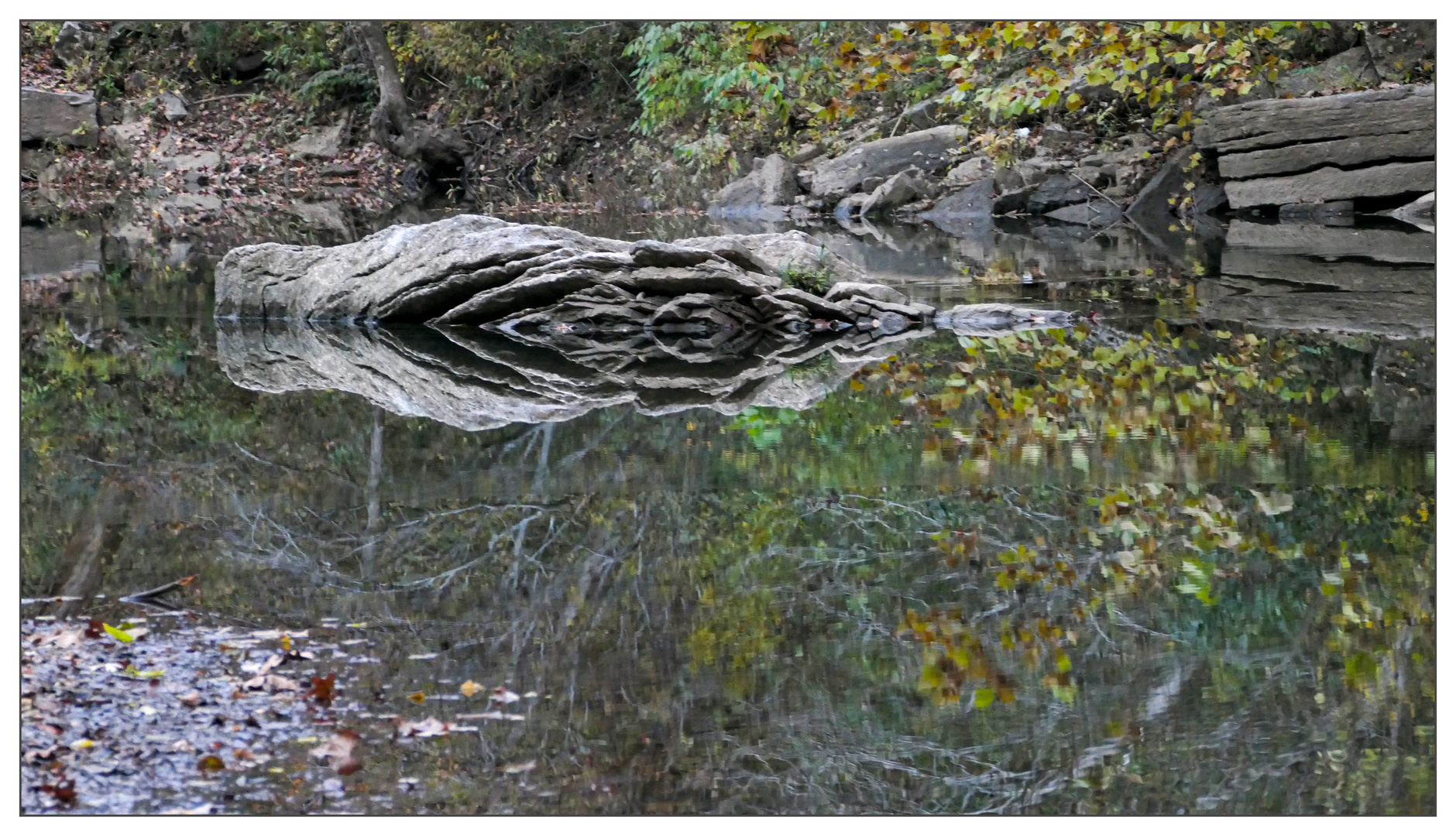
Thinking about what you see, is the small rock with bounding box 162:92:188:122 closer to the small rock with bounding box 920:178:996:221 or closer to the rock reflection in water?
the small rock with bounding box 920:178:996:221

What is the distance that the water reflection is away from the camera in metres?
3.37

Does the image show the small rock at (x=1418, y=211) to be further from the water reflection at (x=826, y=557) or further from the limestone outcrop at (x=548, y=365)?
the water reflection at (x=826, y=557)

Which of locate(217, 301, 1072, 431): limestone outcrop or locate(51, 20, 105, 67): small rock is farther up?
locate(51, 20, 105, 67): small rock

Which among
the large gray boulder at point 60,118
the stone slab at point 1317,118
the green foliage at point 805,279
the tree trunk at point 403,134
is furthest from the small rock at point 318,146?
the green foliage at point 805,279

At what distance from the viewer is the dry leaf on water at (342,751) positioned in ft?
10.9

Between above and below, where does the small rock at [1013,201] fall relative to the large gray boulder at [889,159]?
below

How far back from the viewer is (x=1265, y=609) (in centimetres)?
428

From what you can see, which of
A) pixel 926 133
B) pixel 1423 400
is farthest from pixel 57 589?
pixel 926 133

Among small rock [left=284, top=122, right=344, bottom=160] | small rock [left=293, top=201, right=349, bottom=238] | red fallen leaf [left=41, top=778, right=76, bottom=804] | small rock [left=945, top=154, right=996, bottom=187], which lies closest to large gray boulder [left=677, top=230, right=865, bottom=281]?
red fallen leaf [left=41, top=778, right=76, bottom=804]

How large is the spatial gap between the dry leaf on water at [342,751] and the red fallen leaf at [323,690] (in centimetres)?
20

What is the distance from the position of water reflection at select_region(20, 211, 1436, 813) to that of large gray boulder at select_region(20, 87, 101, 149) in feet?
88.4

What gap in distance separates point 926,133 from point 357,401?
19687mm

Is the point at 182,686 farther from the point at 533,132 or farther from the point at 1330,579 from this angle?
the point at 533,132

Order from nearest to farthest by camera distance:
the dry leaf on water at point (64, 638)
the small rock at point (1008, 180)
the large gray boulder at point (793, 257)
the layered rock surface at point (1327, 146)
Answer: the dry leaf on water at point (64, 638)
the large gray boulder at point (793, 257)
the layered rock surface at point (1327, 146)
the small rock at point (1008, 180)
